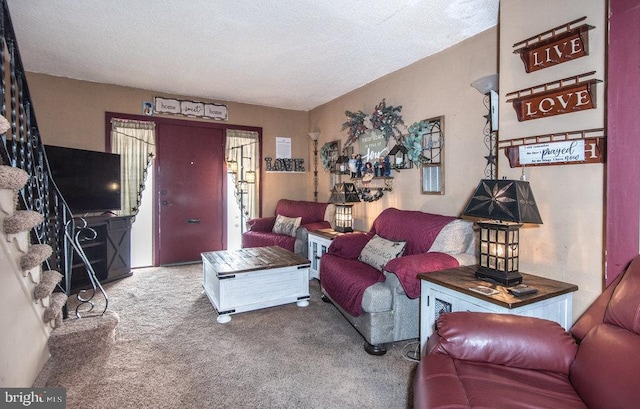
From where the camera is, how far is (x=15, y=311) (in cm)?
165

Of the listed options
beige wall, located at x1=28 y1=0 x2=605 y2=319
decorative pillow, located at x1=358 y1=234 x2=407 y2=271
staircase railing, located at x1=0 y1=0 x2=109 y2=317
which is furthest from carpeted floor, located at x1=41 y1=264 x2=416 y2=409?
beige wall, located at x1=28 y1=0 x2=605 y2=319

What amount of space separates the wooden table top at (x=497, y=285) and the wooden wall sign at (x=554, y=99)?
98 cm

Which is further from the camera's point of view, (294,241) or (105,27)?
(294,241)

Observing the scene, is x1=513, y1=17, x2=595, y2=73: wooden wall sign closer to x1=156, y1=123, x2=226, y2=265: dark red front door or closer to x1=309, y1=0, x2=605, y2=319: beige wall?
x1=309, y1=0, x2=605, y2=319: beige wall

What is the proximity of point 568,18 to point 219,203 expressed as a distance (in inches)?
174

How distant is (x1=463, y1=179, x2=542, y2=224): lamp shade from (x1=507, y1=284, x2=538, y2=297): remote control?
0.36 metres

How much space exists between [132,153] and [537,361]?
4.72 meters

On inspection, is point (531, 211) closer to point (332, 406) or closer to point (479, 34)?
point (332, 406)

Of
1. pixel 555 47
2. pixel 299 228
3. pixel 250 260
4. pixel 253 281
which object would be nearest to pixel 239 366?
pixel 253 281

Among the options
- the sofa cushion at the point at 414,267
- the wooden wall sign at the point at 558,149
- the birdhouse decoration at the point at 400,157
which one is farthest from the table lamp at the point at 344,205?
the wooden wall sign at the point at 558,149

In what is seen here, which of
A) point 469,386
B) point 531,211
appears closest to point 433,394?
point 469,386

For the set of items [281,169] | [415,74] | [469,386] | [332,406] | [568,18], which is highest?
[415,74]

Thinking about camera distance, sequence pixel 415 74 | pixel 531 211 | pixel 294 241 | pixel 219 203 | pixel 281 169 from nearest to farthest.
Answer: pixel 531 211 < pixel 415 74 < pixel 294 241 < pixel 219 203 < pixel 281 169

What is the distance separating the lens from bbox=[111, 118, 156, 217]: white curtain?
14.1ft
